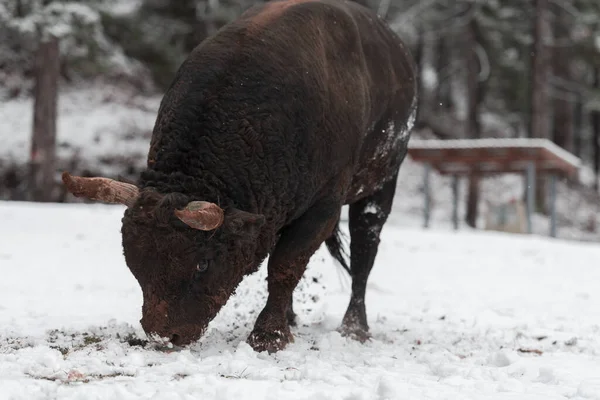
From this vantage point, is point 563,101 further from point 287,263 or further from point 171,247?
point 171,247

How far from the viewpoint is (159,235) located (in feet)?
14.3

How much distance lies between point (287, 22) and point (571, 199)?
93.5 feet

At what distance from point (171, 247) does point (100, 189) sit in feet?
1.71

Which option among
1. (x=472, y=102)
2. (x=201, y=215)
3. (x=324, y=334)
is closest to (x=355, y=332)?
(x=324, y=334)

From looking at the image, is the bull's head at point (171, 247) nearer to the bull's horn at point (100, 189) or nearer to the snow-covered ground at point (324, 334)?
the bull's horn at point (100, 189)

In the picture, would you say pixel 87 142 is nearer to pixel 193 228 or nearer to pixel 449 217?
pixel 449 217

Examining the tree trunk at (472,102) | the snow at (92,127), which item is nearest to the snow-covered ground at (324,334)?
the snow at (92,127)

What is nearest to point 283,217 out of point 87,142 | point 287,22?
point 287,22

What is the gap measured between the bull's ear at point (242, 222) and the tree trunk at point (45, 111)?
13064 millimetres

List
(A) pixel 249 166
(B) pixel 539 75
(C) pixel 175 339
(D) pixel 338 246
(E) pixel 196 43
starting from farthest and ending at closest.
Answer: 1. (E) pixel 196 43
2. (B) pixel 539 75
3. (D) pixel 338 246
4. (A) pixel 249 166
5. (C) pixel 175 339

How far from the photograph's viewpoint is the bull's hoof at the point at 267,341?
5062mm

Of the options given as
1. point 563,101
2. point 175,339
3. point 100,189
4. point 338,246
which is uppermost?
point 563,101

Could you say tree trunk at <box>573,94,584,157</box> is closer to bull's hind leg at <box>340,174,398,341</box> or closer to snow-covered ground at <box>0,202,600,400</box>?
snow-covered ground at <box>0,202,600,400</box>

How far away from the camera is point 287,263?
5.30m
